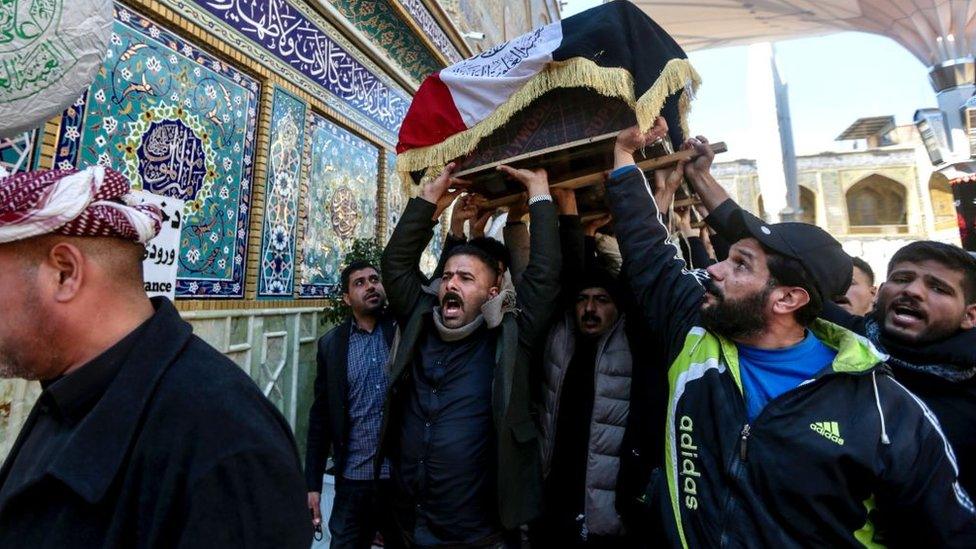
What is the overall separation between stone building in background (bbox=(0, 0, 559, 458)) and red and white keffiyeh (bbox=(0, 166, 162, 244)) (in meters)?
1.34

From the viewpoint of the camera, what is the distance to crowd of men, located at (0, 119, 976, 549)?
838 millimetres

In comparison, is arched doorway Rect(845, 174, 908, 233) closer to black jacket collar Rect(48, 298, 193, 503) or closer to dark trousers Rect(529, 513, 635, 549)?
dark trousers Rect(529, 513, 635, 549)

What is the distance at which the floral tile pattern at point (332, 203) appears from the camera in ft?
14.3

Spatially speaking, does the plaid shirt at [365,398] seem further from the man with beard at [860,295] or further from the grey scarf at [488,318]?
the man with beard at [860,295]

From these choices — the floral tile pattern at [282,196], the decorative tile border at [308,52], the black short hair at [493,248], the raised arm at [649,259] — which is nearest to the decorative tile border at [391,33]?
the decorative tile border at [308,52]

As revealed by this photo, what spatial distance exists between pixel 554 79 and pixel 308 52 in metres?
3.37

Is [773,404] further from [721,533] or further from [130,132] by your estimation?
[130,132]

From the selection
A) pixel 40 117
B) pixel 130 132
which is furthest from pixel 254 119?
pixel 40 117

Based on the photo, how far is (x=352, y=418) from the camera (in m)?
2.79

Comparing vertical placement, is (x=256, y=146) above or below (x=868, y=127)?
below

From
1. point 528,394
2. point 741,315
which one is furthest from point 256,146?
point 741,315

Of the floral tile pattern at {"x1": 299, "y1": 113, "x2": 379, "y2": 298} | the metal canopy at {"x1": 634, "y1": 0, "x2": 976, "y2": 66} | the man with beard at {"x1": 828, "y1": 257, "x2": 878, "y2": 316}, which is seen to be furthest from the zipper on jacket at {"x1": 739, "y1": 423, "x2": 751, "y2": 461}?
the metal canopy at {"x1": 634, "y1": 0, "x2": 976, "y2": 66}

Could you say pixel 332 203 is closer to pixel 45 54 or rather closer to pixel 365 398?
pixel 365 398

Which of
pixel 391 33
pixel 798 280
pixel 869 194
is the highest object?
pixel 869 194
